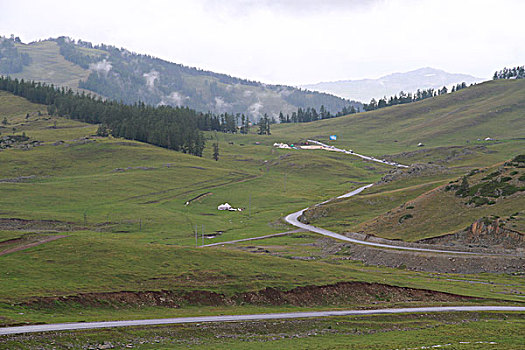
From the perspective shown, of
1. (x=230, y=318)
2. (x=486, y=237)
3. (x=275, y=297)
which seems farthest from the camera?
(x=486, y=237)

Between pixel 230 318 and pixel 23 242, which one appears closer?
pixel 230 318

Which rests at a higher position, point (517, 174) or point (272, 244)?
point (517, 174)

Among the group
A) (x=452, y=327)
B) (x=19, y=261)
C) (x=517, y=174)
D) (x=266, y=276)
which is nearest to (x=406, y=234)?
(x=517, y=174)

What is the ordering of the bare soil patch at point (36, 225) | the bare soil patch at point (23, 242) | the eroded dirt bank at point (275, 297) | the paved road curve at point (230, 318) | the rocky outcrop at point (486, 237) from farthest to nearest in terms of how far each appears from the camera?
1. the bare soil patch at point (36, 225)
2. the rocky outcrop at point (486, 237)
3. the bare soil patch at point (23, 242)
4. the eroded dirt bank at point (275, 297)
5. the paved road curve at point (230, 318)

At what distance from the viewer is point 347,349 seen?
142 feet

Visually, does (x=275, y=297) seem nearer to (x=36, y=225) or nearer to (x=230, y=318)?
(x=230, y=318)

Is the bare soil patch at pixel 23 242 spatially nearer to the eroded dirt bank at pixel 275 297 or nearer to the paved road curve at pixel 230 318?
the eroded dirt bank at pixel 275 297

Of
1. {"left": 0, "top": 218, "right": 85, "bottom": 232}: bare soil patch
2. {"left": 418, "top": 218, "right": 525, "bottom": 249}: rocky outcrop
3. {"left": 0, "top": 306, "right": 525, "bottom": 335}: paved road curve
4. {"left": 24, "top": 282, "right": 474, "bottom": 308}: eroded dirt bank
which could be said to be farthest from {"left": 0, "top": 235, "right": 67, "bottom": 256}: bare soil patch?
{"left": 418, "top": 218, "right": 525, "bottom": 249}: rocky outcrop

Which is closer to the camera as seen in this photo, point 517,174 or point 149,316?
point 149,316

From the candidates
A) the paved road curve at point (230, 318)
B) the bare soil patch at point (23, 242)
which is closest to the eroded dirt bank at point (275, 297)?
the paved road curve at point (230, 318)

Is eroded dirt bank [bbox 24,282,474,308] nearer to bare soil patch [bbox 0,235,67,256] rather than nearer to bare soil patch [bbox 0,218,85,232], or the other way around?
bare soil patch [bbox 0,235,67,256]

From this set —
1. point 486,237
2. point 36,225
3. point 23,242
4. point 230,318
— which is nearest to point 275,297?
point 230,318

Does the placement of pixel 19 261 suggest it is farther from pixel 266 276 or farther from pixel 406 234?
pixel 406 234

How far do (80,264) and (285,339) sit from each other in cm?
3135
